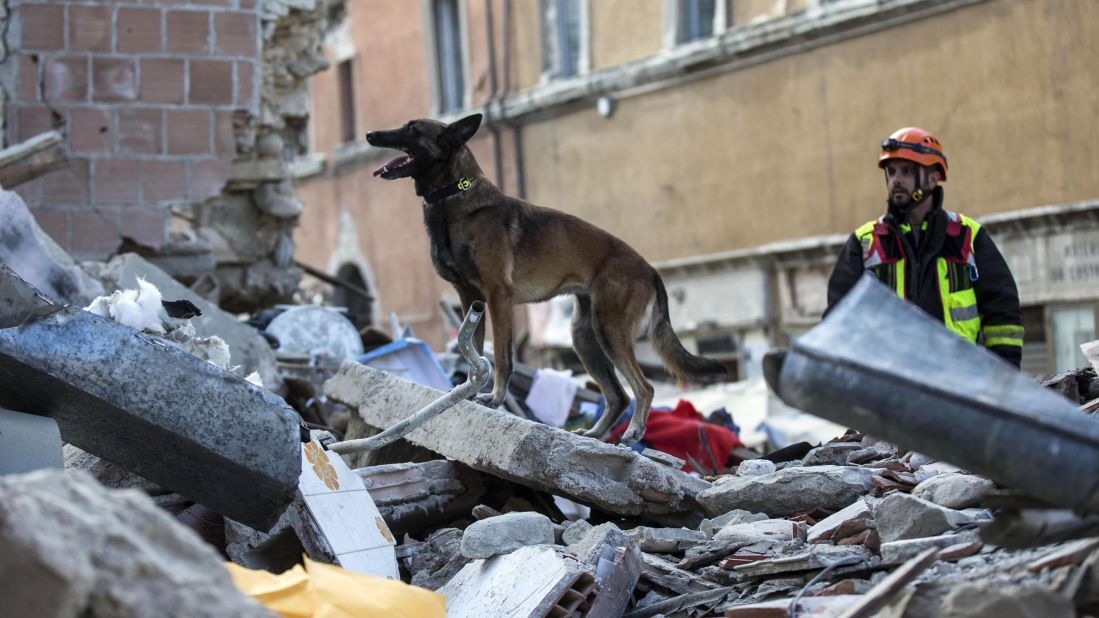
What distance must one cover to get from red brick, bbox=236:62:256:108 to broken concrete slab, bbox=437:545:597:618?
697cm

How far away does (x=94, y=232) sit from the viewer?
10.4 metres

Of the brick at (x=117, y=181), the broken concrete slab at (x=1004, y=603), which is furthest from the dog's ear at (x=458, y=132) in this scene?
the broken concrete slab at (x=1004, y=603)

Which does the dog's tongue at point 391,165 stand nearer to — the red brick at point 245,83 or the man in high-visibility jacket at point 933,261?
the man in high-visibility jacket at point 933,261

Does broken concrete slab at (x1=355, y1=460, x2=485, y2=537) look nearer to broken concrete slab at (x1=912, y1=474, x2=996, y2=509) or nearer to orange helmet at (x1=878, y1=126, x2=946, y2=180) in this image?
broken concrete slab at (x1=912, y1=474, x2=996, y2=509)

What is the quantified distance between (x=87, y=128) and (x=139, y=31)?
830 mm

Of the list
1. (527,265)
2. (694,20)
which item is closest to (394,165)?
(527,265)

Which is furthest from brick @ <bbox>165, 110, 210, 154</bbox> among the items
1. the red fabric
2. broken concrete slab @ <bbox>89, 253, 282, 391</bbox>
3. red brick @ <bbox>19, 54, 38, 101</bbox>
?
the red fabric

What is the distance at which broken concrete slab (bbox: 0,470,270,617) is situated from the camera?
2.43 metres

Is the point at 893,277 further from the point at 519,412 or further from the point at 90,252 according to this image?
the point at 90,252

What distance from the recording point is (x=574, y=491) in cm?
538

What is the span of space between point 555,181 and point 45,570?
2013 cm

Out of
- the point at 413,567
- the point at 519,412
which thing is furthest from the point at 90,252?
the point at 413,567

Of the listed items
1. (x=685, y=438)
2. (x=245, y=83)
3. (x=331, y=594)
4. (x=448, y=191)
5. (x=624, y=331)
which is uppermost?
(x=245, y=83)

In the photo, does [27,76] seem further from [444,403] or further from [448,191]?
[444,403]
